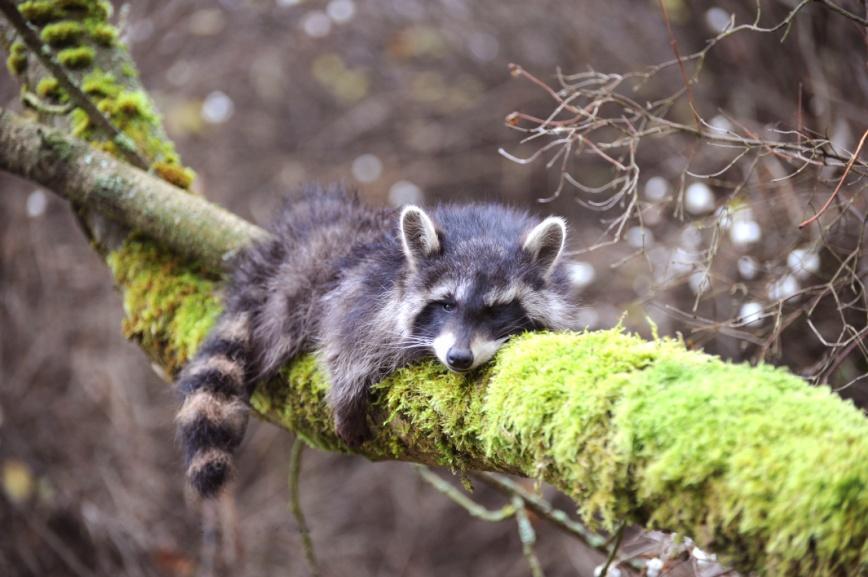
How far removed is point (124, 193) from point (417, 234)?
2.24 meters

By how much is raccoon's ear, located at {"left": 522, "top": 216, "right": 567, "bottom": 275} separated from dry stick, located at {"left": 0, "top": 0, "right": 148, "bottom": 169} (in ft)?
9.86

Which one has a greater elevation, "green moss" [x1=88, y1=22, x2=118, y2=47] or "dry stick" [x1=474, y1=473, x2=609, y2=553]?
"green moss" [x1=88, y1=22, x2=118, y2=47]

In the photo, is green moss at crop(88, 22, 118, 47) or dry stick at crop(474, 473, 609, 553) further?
green moss at crop(88, 22, 118, 47)

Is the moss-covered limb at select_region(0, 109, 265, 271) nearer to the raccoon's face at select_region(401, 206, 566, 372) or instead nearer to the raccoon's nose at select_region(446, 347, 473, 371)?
the raccoon's face at select_region(401, 206, 566, 372)

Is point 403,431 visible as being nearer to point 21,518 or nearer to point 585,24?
point 21,518

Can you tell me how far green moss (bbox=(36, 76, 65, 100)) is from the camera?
5871mm

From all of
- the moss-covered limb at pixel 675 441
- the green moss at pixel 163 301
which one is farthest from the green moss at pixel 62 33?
Answer: the moss-covered limb at pixel 675 441

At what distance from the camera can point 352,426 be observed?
3988mm

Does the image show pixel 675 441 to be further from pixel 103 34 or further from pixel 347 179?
pixel 347 179

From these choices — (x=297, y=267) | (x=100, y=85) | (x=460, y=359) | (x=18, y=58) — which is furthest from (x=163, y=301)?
(x=460, y=359)

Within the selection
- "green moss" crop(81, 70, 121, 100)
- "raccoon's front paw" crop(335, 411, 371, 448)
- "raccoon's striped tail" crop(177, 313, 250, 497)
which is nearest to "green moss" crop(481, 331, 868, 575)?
A: "raccoon's front paw" crop(335, 411, 371, 448)

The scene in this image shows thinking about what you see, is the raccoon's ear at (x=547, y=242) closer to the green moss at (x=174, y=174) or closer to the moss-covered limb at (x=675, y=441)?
the moss-covered limb at (x=675, y=441)

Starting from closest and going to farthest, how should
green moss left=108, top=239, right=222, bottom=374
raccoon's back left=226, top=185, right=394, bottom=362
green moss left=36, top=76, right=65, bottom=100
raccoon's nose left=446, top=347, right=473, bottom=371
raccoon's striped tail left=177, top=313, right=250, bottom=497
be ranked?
1. raccoon's nose left=446, top=347, right=473, bottom=371
2. raccoon's striped tail left=177, top=313, right=250, bottom=497
3. raccoon's back left=226, top=185, right=394, bottom=362
4. green moss left=108, top=239, right=222, bottom=374
5. green moss left=36, top=76, right=65, bottom=100

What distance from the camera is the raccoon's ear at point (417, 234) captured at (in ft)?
13.9
